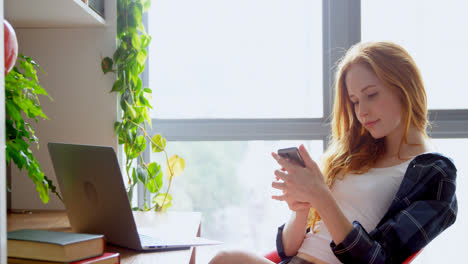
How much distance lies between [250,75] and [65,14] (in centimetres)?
99

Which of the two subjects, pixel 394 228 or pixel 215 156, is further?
pixel 215 156

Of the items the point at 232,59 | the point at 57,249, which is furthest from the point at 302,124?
the point at 57,249

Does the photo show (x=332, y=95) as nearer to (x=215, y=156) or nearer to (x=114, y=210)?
(x=215, y=156)

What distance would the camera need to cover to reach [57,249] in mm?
813

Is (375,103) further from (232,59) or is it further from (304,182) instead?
(232,59)

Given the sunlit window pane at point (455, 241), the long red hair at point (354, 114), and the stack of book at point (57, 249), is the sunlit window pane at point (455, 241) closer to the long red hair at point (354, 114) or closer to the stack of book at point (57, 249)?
the long red hair at point (354, 114)

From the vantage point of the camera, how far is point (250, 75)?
2303 mm

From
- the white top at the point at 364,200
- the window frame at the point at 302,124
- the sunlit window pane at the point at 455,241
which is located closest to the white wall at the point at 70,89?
the window frame at the point at 302,124

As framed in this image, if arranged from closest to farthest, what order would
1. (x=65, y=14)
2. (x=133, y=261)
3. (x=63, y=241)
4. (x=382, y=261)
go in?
(x=63, y=241) < (x=133, y=261) < (x=382, y=261) < (x=65, y=14)

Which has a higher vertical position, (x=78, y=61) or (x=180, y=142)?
(x=78, y=61)

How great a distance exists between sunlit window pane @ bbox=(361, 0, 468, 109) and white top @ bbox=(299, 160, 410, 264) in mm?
1040

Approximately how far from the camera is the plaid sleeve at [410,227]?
1200 mm

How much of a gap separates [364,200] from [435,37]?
1.30 m

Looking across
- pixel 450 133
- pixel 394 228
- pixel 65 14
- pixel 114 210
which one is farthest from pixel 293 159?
pixel 450 133
